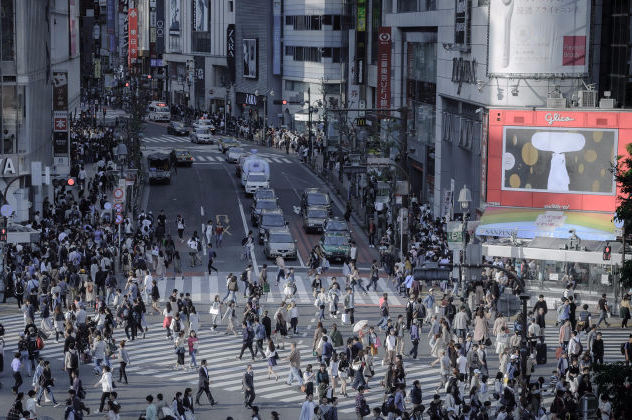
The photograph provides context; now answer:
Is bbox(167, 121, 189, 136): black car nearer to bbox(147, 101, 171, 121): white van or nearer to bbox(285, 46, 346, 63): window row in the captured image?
bbox(285, 46, 346, 63): window row

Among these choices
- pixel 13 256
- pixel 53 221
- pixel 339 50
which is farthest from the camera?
pixel 339 50

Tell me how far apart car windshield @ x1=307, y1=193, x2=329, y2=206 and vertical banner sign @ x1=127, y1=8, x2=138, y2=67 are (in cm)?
13033

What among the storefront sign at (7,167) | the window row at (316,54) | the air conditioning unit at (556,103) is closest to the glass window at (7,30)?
the storefront sign at (7,167)

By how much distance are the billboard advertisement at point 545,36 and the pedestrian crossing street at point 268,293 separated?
12.1m

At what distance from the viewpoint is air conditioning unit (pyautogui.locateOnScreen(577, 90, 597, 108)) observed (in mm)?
53750

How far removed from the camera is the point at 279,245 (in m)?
57.2

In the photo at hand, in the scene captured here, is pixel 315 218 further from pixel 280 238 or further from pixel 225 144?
pixel 225 144

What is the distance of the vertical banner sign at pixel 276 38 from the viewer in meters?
121

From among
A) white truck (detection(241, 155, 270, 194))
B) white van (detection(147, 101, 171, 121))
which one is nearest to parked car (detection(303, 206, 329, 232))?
white truck (detection(241, 155, 270, 194))

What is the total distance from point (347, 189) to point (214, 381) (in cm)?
4407

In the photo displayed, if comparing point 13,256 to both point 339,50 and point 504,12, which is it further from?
point 339,50

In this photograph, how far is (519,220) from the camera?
5434 cm

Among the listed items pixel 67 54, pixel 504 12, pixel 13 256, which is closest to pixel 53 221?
pixel 13 256

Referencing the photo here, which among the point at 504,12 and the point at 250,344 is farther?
the point at 504,12
